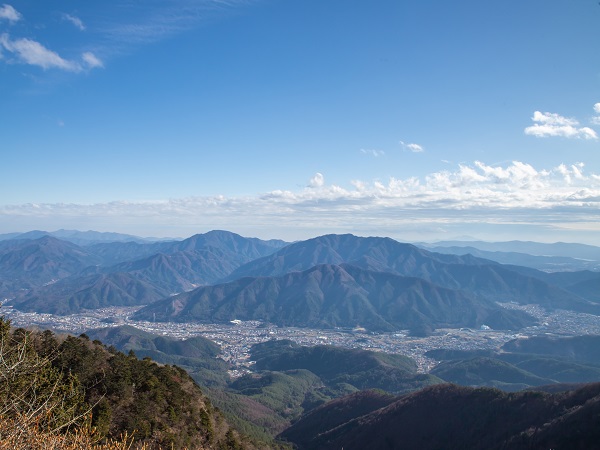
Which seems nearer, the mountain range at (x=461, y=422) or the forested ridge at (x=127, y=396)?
the forested ridge at (x=127, y=396)

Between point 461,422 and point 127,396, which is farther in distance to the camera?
point 461,422

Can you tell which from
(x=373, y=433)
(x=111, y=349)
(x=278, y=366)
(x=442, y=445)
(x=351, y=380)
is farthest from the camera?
(x=278, y=366)

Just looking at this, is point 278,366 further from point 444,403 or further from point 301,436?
point 444,403

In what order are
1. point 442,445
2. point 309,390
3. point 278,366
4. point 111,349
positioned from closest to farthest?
point 111,349
point 442,445
point 309,390
point 278,366

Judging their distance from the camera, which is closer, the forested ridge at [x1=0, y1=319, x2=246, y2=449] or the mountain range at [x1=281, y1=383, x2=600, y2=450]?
the forested ridge at [x1=0, y1=319, x2=246, y2=449]

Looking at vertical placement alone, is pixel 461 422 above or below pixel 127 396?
below

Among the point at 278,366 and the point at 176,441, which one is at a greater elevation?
the point at 176,441

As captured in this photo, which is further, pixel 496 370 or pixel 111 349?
pixel 496 370

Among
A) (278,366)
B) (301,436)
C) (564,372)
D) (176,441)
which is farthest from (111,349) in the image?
(564,372)

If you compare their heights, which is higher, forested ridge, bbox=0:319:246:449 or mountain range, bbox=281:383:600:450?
forested ridge, bbox=0:319:246:449

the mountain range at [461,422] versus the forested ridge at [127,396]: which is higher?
the forested ridge at [127,396]

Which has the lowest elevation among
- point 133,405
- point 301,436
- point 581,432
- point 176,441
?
point 301,436
